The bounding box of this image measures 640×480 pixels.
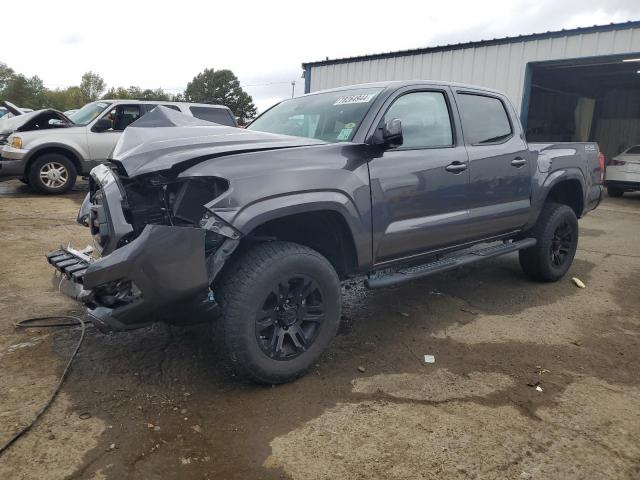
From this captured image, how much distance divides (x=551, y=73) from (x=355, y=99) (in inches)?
645

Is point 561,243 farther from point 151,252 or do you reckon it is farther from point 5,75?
point 5,75

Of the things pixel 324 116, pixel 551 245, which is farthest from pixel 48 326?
pixel 551 245

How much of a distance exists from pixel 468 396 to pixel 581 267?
3.88 meters

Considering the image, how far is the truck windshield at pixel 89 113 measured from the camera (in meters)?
10.2

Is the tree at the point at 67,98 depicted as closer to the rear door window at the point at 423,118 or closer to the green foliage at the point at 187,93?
the green foliage at the point at 187,93

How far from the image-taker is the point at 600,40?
1165 cm

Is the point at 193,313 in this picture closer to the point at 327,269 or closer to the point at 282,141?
the point at 327,269

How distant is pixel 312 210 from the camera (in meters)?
2.96

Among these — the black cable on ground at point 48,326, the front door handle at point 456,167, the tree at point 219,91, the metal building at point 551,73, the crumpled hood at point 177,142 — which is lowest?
the black cable on ground at point 48,326

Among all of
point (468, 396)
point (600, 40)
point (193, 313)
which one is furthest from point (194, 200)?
point (600, 40)

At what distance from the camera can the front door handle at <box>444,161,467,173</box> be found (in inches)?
150

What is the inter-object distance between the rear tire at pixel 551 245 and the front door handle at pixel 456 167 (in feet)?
5.16

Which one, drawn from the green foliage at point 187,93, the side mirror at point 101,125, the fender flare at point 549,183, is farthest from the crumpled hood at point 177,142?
the green foliage at point 187,93

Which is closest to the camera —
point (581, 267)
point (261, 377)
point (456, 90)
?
point (261, 377)
